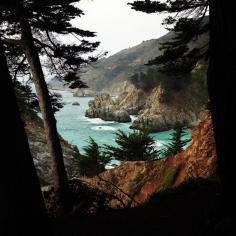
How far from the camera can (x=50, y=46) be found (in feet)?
30.3

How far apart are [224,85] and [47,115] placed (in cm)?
555

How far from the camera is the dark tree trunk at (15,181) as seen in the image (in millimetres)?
3031

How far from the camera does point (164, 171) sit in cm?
1383

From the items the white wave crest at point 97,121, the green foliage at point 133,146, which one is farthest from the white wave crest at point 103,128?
the green foliage at point 133,146

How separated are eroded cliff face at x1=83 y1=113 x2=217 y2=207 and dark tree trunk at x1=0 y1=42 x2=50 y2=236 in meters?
8.26

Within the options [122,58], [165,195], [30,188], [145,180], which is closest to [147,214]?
[165,195]

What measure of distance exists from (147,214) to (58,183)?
4.01 metres

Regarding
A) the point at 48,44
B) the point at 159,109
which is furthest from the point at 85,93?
the point at 48,44

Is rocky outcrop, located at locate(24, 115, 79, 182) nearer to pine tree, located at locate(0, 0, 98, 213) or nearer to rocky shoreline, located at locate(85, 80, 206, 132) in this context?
pine tree, located at locate(0, 0, 98, 213)

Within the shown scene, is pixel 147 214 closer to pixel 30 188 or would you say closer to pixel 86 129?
pixel 30 188

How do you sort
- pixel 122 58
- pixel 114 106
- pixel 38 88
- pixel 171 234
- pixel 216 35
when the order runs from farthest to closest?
pixel 122 58, pixel 114 106, pixel 38 88, pixel 171 234, pixel 216 35

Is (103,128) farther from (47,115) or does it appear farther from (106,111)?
(47,115)

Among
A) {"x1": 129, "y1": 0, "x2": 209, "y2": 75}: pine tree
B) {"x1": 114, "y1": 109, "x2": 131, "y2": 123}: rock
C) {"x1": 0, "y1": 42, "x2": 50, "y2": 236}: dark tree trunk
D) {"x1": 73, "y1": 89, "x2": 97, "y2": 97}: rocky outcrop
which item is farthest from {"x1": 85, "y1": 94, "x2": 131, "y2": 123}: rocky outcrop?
{"x1": 73, "y1": 89, "x2": 97, "y2": 97}: rocky outcrop

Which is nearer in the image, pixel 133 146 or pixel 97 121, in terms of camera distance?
pixel 133 146
